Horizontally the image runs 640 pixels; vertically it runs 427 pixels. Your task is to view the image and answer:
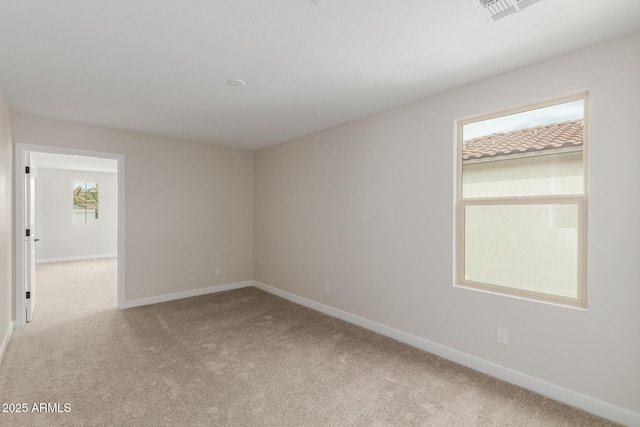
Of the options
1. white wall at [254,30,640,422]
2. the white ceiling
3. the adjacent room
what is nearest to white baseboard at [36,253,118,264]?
the adjacent room

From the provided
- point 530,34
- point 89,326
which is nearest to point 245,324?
point 89,326

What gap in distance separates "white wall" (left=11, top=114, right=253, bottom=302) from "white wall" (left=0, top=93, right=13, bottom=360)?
0.45 metres

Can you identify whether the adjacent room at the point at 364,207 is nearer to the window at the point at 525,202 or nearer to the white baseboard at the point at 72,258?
the window at the point at 525,202

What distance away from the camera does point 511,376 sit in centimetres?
240

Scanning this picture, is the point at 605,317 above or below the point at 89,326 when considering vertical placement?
above

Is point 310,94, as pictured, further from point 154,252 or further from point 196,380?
point 154,252

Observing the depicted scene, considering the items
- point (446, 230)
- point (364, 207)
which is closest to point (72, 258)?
point (364, 207)

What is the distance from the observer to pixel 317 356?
2838 millimetres

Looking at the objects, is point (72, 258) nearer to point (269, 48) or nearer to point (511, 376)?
point (269, 48)

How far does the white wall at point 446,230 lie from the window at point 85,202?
635 centimetres

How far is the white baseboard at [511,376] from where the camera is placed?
1985 millimetres

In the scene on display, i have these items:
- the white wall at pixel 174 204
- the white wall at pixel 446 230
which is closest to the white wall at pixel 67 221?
the white wall at pixel 174 204

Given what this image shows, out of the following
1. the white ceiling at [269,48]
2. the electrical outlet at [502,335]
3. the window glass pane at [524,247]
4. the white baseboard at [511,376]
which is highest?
the white ceiling at [269,48]

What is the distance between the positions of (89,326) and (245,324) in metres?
1.75
